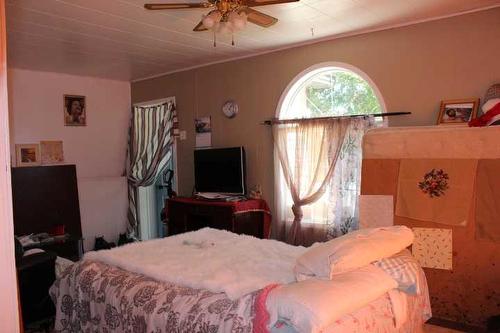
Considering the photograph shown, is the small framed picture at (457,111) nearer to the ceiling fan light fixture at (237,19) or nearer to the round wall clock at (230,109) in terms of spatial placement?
the ceiling fan light fixture at (237,19)

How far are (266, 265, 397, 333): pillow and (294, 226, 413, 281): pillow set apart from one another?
58 mm

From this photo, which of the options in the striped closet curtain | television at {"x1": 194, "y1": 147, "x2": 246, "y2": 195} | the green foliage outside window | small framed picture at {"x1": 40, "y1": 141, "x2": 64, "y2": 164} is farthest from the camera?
the striped closet curtain

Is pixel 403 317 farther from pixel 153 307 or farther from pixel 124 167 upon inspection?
pixel 124 167

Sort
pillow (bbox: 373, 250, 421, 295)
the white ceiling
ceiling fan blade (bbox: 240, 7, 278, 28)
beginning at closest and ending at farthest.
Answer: pillow (bbox: 373, 250, 421, 295) < ceiling fan blade (bbox: 240, 7, 278, 28) < the white ceiling

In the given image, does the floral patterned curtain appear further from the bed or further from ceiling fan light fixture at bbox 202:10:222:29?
ceiling fan light fixture at bbox 202:10:222:29

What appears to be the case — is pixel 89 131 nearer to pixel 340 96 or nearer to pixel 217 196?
pixel 217 196

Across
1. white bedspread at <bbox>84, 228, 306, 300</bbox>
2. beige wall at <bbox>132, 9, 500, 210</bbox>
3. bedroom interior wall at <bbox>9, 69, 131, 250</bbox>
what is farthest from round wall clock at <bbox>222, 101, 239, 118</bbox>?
white bedspread at <bbox>84, 228, 306, 300</bbox>

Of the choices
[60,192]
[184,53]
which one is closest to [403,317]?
[184,53]

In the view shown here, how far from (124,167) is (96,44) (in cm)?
254

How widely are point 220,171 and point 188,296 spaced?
3004 millimetres

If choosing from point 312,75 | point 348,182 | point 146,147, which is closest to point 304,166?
point 348,182

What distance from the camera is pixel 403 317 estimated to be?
6.62 ft

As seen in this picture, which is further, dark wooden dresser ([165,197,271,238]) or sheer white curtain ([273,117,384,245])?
dark wooden dresser ([165,197,271,238])

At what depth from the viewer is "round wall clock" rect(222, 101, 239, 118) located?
498cm
